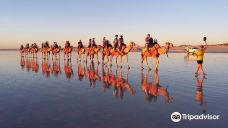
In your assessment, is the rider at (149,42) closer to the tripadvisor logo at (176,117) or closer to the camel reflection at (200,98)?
the camel reflection at (200,98)

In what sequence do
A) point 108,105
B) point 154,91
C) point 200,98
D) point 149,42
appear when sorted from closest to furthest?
point 108,105 < point 200,98 < point 154,91 < point 149,42

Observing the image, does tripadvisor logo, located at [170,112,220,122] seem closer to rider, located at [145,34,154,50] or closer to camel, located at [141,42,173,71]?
camel, located at [141,42,173,71]

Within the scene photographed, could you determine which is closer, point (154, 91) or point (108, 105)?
point (108, 105)

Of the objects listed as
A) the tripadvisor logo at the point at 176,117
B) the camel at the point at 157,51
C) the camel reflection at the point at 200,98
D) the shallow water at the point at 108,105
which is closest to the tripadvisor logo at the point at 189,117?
the tripadvisor logo at the point at 176,117

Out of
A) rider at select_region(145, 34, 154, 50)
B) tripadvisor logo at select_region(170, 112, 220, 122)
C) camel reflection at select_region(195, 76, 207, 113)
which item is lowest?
tripadvisor logo at select_region(170, 112, 220, 122)

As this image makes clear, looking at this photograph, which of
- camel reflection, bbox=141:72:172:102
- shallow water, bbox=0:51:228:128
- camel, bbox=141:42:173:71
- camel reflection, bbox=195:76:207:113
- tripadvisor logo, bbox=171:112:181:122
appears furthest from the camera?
camel, bbox=141:42:173:71

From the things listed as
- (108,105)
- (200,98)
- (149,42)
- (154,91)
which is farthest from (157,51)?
(108,105)

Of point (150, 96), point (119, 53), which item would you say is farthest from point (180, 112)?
point (119, 53)

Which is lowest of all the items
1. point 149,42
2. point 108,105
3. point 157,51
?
point 108,105

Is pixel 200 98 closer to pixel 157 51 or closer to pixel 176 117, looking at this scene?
pixel 176 117

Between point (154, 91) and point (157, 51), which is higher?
point (157, 51)

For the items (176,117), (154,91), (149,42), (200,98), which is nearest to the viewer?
(176,117)

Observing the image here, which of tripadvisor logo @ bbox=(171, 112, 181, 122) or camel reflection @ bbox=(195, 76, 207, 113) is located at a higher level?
camel reflection @ bbox=(195, 76, 207, 113)

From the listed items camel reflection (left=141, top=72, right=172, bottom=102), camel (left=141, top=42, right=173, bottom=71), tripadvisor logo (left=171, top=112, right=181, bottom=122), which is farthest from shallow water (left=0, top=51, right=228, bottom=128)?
camel (left=141, top=42, right=173, bottom=71)
